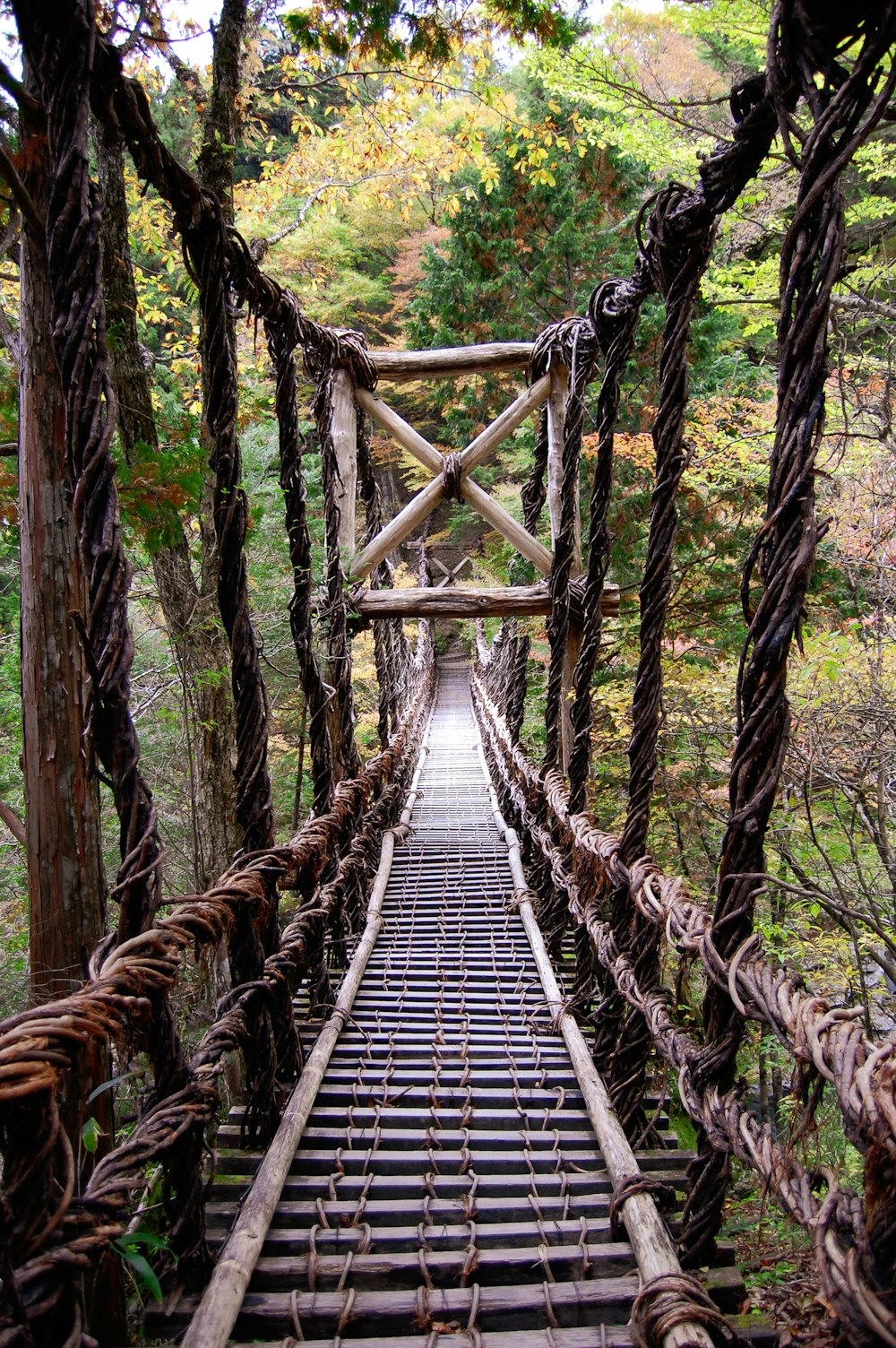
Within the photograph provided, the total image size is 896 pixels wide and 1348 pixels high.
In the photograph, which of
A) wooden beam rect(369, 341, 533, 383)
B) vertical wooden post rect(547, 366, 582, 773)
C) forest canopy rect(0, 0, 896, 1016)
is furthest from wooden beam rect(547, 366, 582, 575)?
forest canopy rect(0, 0, 896, 1016)

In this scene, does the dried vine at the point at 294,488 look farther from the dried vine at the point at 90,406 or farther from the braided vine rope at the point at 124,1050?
the dried vine at the point at 90,406

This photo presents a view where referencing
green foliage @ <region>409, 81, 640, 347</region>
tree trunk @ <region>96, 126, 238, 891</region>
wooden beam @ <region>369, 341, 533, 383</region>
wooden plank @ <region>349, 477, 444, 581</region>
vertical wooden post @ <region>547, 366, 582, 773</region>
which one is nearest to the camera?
tree trunk @ <region>96, 126, 238, 891</region>

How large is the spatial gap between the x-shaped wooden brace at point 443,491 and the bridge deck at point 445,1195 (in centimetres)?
270

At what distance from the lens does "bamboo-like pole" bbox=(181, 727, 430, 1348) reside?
1.24m

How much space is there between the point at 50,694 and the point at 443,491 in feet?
11.4

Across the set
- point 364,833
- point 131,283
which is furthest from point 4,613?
point 364,833

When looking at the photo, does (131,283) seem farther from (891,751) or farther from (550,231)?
(550,231)

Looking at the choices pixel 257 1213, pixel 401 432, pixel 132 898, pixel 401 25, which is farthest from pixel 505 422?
pixel 257 1213

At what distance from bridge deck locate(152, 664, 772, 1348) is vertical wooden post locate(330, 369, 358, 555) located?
2.88 m

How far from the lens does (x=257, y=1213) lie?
1486 mm

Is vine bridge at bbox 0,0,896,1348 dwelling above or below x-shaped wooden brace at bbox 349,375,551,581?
below

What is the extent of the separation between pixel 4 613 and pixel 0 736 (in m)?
2.42

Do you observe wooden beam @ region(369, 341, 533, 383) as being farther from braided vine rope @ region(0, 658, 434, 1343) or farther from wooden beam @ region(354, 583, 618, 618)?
braided vine rope @ region(0, 658, 434, 1343)

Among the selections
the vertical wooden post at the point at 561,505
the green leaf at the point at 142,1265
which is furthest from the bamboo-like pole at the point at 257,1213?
the vertical wooden post at the point at 561,505
